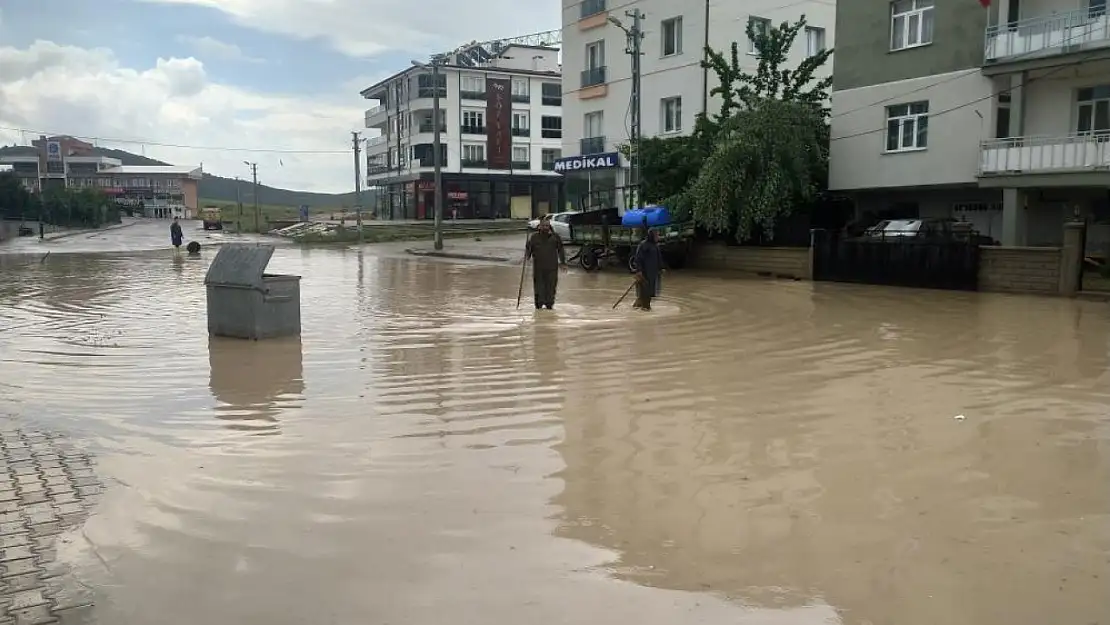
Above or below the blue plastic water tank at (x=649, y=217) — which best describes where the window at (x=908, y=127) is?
above

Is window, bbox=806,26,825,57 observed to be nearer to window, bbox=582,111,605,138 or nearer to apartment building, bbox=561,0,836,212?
apartment building, bbox=561,0,836,212

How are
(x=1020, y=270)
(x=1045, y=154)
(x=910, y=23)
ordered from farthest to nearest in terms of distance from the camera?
(x=910, y=23) → (x=1045, y=154) → (x=1020, y=270)

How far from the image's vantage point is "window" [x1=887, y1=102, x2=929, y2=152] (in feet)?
80.1

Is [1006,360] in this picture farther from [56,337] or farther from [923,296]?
[56,337]

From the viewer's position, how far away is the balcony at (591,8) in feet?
127

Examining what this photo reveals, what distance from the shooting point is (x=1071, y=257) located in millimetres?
17812

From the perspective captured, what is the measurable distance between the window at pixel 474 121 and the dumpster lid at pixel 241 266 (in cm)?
5549

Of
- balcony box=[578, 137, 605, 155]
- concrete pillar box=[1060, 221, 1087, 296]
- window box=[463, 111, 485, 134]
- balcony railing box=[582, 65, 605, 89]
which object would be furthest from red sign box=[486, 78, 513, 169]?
concrete pillar box=[1060, 221, 1087, 296]

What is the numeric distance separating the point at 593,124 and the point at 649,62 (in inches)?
193

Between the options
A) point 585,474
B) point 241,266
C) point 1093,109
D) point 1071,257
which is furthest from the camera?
point 1093,109

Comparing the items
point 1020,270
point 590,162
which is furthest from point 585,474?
point 590,162

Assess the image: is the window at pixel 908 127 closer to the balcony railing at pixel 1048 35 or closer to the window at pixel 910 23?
the window at pixel 910 23

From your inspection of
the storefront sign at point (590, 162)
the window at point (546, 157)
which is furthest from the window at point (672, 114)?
the window at point (546, 157)

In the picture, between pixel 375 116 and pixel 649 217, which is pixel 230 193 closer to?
pixel 375 116
